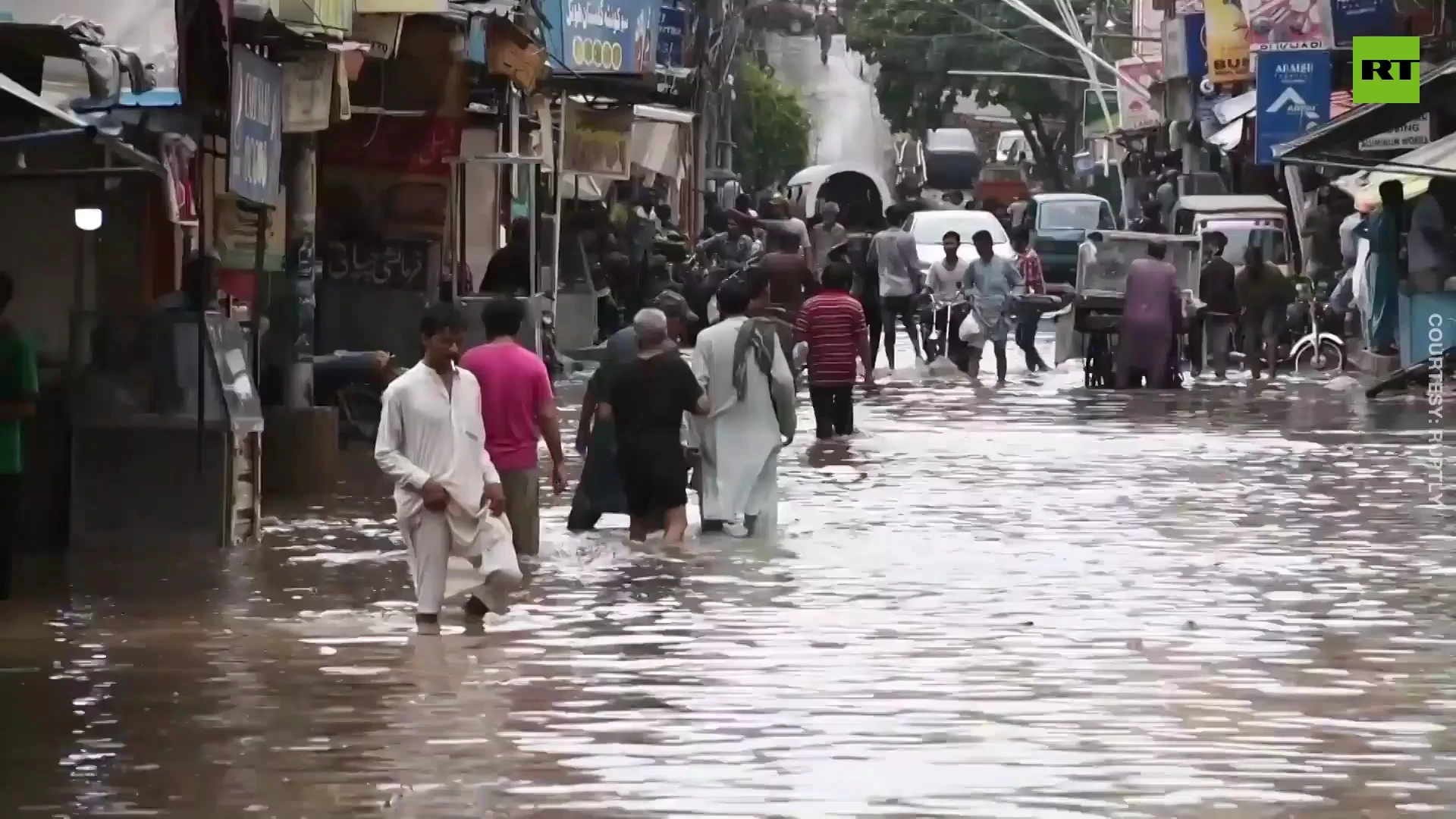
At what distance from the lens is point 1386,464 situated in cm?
1962

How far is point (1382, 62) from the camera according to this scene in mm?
30219

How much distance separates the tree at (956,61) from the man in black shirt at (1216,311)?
43347mm

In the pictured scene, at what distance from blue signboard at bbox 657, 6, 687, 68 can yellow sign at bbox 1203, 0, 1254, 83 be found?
9494mm

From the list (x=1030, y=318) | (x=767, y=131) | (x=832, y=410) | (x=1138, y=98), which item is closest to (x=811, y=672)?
(x=832, y=410)

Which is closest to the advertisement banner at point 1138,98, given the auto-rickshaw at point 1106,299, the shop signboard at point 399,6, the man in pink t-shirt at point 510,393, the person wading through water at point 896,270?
the auto-rickshaw at point 1106,299

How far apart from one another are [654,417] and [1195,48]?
123 ft

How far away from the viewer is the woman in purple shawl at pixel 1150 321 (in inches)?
1107

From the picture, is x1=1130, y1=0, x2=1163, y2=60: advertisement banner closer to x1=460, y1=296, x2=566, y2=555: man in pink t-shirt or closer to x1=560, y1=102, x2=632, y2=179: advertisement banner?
x1=560, y1=102, x2=632, y2=179: advertisement banner

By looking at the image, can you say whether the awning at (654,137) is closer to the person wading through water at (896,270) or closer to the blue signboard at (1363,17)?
the person wading through water at (896,270)

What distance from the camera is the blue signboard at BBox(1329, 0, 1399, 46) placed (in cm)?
3372

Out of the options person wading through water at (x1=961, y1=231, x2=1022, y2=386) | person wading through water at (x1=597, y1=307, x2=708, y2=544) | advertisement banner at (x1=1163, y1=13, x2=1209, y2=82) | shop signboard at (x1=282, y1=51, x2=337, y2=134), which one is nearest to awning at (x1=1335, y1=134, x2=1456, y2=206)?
person wading through water at (x1=961, y1=231, x2=1022, y2=386)

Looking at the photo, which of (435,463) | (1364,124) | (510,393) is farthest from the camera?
(1364,124)

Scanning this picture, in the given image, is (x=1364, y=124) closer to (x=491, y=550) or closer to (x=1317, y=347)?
(x=1317, y=347)

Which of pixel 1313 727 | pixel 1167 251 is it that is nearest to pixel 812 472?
Result: pixel 1313 727
